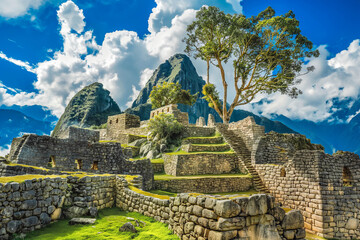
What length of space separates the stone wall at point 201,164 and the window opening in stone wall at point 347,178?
704 centimetres

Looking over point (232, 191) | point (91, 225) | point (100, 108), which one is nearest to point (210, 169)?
point (232, 191)

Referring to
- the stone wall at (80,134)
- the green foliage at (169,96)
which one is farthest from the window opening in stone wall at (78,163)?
the green foliage at (169,96)

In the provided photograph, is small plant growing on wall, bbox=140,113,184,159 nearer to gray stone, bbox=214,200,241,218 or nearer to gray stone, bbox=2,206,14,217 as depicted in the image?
gray stone, bbox=2,206,14,217

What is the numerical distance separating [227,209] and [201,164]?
13.2 meters

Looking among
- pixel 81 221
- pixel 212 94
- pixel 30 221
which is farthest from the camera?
pixel 212 94

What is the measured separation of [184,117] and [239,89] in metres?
7.43

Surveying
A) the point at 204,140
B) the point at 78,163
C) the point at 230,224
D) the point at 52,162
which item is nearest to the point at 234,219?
the point at 230,224

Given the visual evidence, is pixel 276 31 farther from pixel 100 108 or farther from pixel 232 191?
pixel 100 108

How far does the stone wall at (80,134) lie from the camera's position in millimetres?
14595

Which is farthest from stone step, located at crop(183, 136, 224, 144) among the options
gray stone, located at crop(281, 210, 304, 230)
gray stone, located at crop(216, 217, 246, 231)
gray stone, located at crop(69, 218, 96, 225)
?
gray stone, located at crop(216, 217, 246, 231)

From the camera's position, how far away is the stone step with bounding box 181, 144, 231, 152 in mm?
18094

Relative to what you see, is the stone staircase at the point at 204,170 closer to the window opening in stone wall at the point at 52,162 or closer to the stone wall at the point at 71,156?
the stone wall at the point at 71,156

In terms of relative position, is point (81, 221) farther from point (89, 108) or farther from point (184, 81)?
point (184, 81)

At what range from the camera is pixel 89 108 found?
2625 inches
